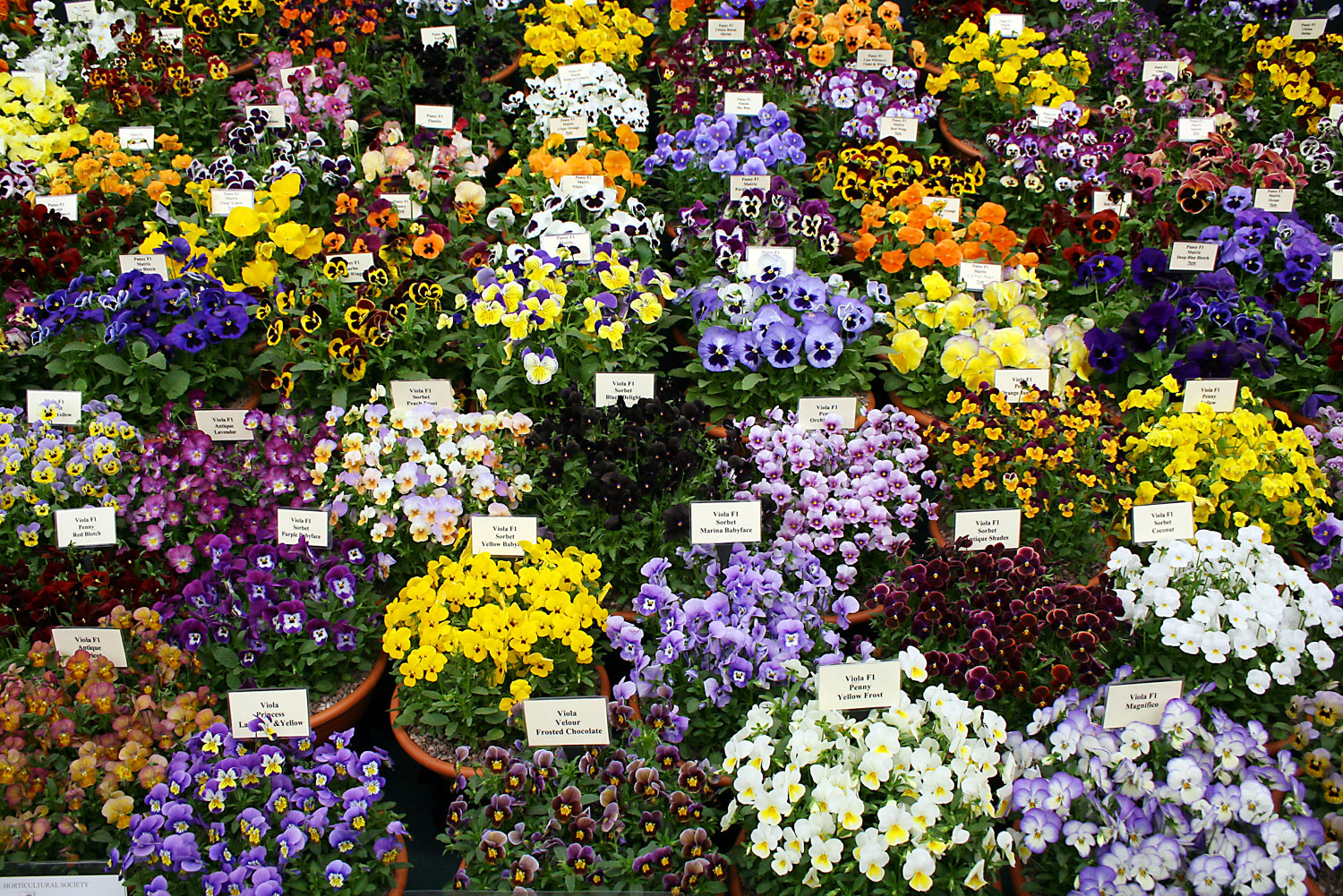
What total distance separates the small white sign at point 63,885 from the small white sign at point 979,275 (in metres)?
3.91

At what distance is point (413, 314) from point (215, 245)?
134 cm

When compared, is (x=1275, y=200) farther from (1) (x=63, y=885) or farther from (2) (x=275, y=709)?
(1) (x=63, y=885)

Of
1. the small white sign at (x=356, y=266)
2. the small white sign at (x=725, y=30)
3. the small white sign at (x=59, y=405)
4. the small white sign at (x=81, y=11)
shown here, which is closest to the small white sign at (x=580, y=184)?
the small white sign at (x=356, y=266)

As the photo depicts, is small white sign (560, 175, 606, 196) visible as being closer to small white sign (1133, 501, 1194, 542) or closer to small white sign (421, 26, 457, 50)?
Result: small white sign (421, 26, 457, 50)

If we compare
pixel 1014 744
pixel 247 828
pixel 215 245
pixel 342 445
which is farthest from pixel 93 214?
pixel 1014 744

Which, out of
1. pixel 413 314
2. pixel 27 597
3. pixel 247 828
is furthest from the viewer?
pixel 413 314

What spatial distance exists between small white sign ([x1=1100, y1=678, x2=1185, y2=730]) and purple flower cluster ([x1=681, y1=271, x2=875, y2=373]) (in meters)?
1.71

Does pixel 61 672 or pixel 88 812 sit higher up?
pixel 61 672

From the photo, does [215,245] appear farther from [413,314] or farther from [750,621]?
[750,621]

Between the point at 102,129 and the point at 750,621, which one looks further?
the point at 102,129

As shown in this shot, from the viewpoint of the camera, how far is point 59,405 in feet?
11.5

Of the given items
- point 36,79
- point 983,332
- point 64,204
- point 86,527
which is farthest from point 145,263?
point 983,332

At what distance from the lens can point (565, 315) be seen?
383 centimetres

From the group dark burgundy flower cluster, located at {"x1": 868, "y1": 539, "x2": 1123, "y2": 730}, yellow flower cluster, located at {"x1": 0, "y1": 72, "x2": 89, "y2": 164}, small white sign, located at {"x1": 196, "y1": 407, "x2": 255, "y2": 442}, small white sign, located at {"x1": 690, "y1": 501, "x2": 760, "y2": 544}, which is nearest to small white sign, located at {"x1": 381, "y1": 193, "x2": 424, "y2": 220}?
small white sign, located at {"x1": 196, "y1": 407, "x2": 255, "y2": 442}
